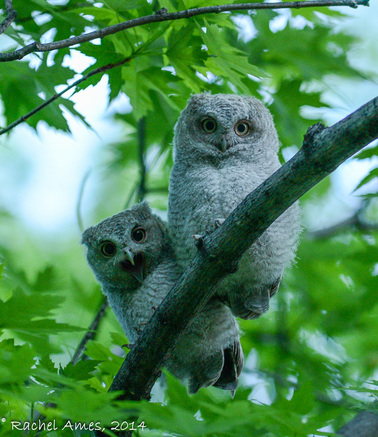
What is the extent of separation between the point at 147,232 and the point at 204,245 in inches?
31.5

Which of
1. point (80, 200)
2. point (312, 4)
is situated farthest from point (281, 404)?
point (80, 200)

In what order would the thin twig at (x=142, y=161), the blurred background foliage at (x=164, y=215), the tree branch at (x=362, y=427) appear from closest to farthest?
1. the blurred background foliage at (x=164, y=215)
2. the tree branch at (x=362, y=427)
3. the thin twig at (x=142, y=161)

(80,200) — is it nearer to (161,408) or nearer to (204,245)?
(204,245)

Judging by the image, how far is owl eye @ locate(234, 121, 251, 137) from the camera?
2475mm

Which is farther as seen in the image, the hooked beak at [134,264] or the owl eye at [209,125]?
the owl eye at [209,125]

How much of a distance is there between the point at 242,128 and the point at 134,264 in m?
0.85

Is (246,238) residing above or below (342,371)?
above

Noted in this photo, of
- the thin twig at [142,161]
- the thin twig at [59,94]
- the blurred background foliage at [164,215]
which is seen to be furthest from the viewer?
the thin twig at [142,161]

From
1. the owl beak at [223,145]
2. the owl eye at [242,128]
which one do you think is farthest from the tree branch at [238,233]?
the owl eye at [242,128]

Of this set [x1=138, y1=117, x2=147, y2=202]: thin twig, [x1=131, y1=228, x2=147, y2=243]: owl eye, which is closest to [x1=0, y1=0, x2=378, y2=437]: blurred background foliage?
[x1=138, y1=117, x2=147, y2=202]: thin twig

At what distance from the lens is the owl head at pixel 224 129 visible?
95.3 inches

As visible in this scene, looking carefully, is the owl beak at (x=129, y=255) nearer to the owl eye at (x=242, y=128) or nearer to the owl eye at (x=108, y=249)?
the owl eye at (x=108, y=249)

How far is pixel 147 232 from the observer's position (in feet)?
8.46

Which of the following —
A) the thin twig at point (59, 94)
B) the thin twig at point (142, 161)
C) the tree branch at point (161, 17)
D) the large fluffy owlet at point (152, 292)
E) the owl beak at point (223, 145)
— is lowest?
the large fluffy owlet at point (152, 292)
